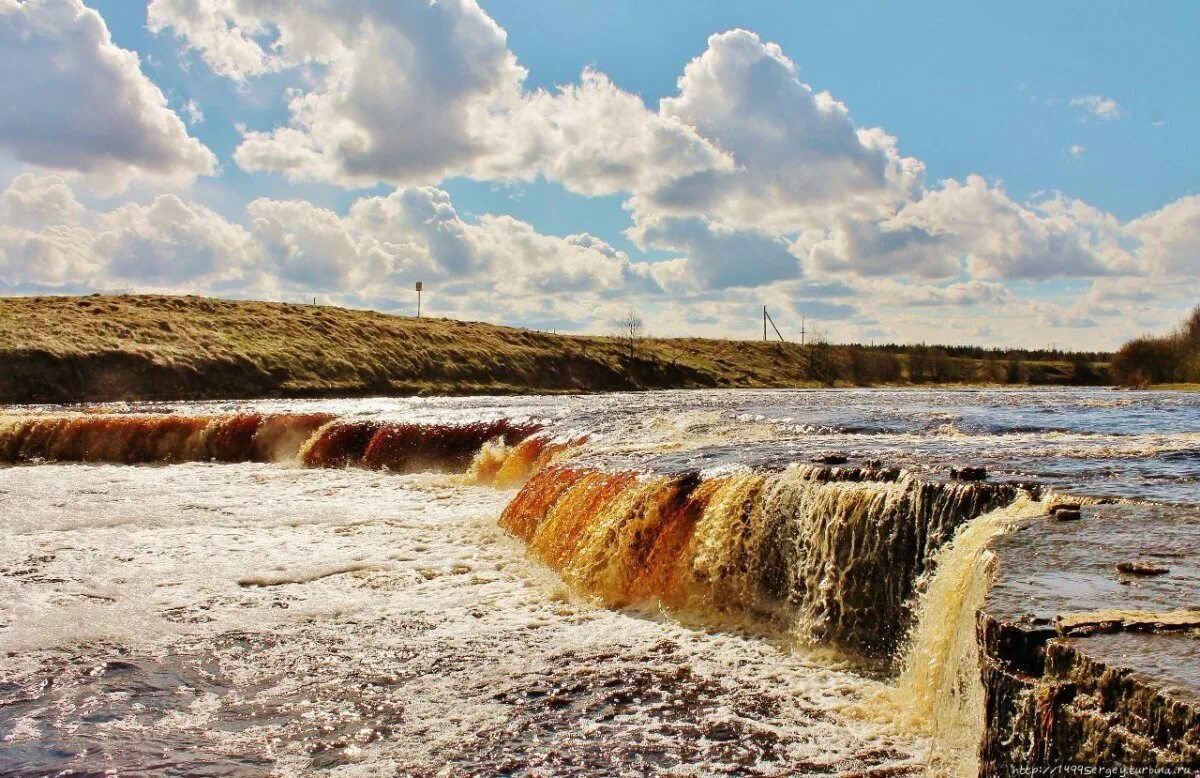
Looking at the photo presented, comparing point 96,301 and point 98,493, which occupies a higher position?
point 96,301

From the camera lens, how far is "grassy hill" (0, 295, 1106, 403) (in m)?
50.6

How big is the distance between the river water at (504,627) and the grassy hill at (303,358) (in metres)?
35.5

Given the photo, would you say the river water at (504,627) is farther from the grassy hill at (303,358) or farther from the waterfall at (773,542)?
the grassy hill at (303,358)

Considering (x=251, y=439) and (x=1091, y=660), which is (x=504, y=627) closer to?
(x=1091, y=660)

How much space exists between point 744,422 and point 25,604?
1873cm

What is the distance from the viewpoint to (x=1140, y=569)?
7.17 metres

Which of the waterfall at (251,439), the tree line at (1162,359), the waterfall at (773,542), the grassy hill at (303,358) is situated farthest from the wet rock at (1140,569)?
the tree line at (1162,359)

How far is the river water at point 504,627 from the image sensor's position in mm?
7141

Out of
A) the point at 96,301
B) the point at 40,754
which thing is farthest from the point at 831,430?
the point at 96,301

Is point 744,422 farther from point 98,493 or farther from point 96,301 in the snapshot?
point 96,301

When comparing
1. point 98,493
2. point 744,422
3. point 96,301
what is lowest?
point 98,493

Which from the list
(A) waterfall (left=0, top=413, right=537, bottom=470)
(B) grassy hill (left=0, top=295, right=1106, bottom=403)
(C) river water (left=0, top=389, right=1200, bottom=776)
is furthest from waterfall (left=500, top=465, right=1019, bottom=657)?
(B) grassy hill (left=0, top=295, right=1106, bottom=403)

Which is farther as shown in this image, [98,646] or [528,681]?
[98,646]

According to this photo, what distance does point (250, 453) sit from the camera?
2952cm
